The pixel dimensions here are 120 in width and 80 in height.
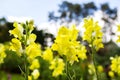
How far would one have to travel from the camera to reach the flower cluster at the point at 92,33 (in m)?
4.00

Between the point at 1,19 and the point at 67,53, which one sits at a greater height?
the point at 67,53

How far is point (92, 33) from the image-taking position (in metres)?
4.05

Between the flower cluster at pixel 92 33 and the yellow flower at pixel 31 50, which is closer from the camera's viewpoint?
the yellow flower at pixel 31 50

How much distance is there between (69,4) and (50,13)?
2691 mm

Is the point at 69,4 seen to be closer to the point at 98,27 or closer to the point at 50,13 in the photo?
the point at 50,13

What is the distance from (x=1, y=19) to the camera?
3266 centimetres

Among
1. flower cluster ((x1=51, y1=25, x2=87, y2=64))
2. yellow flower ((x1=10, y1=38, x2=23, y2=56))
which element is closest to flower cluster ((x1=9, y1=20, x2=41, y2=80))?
yellow flower ((x1=10, y1=38, x2=23, y2=56))

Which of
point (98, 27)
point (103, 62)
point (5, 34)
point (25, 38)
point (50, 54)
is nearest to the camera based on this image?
point (25, 38)

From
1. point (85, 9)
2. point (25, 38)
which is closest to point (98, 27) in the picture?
point (25, 38)

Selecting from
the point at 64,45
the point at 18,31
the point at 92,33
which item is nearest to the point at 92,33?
the point at 92,33

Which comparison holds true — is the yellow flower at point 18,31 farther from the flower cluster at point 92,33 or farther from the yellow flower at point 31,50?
the flower cluster at point 92,33

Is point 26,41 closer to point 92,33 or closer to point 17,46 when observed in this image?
point 17,46

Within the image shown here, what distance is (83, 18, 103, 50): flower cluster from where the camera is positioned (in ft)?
13.1

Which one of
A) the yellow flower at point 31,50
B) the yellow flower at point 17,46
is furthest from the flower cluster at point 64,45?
the yellow flower at point 17,46
